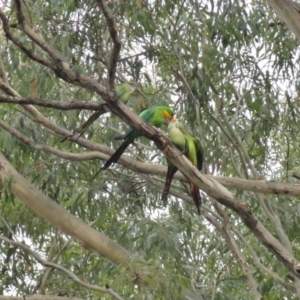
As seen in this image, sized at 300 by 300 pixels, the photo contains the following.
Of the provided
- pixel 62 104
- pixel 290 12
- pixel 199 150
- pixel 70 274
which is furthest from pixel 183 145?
pixel 70 274

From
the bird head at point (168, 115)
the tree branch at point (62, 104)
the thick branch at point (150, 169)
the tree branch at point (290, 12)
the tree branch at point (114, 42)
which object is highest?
the tree branch at point (290, 12)

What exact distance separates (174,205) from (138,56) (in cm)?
94

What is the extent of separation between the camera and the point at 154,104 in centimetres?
411

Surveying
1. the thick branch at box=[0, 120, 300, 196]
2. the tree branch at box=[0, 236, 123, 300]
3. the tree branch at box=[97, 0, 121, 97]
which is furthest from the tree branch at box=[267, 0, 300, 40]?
the tree branch at box=[0, 236, 123, 300]

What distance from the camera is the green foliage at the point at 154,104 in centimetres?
376

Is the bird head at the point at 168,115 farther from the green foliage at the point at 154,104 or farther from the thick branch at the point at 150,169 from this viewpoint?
the green foliage at the point at 154,104

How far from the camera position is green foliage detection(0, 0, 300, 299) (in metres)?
3.76

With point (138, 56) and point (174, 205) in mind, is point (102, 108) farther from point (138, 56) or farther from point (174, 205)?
point (174, 205)

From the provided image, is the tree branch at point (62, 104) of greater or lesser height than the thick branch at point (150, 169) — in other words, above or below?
below

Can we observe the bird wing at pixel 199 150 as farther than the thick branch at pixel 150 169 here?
Yes

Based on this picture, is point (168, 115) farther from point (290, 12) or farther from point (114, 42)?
point (114, 42)

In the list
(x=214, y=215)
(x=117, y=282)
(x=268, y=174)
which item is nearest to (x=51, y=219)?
(x=117, y=282)

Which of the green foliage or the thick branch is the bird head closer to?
the thick branch

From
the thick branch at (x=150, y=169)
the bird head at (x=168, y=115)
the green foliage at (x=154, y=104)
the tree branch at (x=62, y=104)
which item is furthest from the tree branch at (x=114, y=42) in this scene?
the green foliage at (x=154, y=104)
